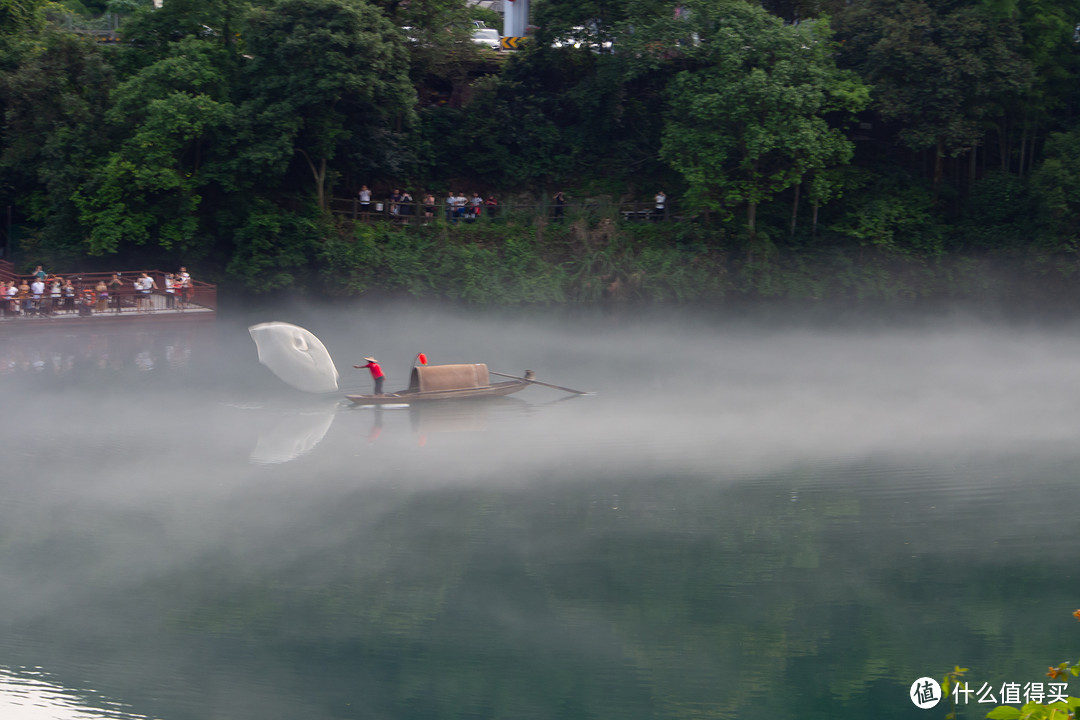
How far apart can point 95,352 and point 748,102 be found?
20553mm

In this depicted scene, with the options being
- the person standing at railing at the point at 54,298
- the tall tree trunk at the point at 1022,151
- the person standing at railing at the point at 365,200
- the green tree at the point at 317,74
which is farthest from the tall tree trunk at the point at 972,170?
the person standing at railing at the point at 54,298

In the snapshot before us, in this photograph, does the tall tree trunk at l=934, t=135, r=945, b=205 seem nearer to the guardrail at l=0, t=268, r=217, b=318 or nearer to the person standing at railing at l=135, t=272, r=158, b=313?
the guardrail at l=0, t=268, r=217, b=318

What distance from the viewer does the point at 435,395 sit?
22.3 m

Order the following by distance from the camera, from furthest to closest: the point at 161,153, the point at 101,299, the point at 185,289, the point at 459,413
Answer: the point at 161,153 → the point at 185,289 → the point at 101,299 → the point at 459,413

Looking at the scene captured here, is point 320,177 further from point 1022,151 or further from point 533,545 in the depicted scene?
point 1022,151

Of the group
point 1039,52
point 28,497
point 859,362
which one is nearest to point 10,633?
point 28,497

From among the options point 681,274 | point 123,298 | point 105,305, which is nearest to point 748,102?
point 681,274

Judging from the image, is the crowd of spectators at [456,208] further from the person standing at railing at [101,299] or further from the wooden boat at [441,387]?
the wooden boat at [441,387]

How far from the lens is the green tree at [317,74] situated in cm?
3194

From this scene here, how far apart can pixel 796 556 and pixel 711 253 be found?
69.0ft

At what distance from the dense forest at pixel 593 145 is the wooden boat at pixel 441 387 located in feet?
37.1

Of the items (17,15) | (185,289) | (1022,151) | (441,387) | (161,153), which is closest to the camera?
(441,387)

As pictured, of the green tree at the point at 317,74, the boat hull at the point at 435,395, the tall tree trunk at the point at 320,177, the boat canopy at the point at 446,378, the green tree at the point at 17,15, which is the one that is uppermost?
the green tree at the point at 17,15

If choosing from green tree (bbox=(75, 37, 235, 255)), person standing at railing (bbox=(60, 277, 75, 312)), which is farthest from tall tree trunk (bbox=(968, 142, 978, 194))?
person standing at railing (bbox=(60, 277, 75, 312))
